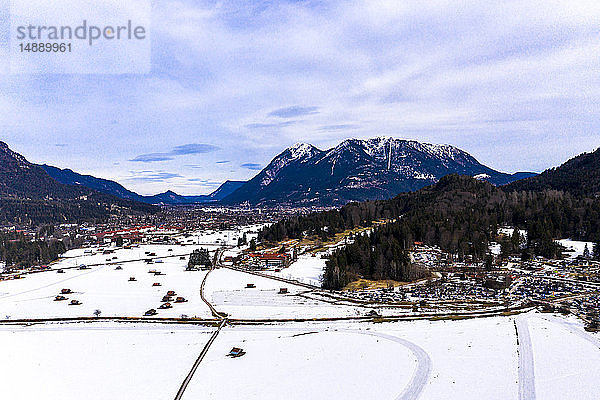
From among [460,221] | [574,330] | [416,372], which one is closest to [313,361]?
[416,372]

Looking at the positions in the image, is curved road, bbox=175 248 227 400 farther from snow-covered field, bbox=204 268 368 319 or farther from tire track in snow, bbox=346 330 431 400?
tire track in snow, bbox=346 330 431 400

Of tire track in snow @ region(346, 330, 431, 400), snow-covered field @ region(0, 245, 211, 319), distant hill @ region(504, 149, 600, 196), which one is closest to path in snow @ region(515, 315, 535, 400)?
tire track in snow @ region(346, 330, 431, 400)

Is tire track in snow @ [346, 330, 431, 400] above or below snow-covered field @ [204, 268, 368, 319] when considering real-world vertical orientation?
above

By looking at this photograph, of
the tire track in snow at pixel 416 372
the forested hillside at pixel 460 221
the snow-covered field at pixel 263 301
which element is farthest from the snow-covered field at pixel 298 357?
the forested hillside at pixel 460 221

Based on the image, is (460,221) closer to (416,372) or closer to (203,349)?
(416,372)

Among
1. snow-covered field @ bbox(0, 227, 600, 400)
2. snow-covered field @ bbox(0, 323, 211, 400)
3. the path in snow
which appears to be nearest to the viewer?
the path in snow

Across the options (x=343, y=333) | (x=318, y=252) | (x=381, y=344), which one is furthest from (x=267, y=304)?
(x=318, y=252)

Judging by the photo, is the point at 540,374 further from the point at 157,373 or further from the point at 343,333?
the point at 157,373
